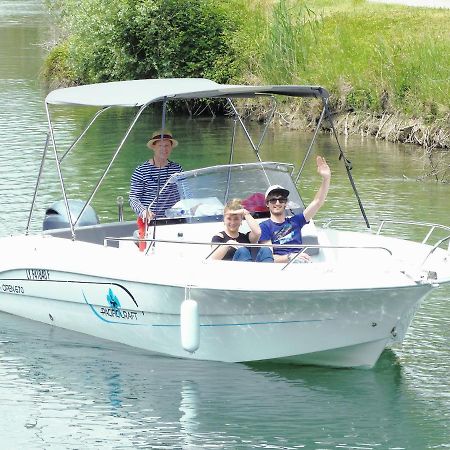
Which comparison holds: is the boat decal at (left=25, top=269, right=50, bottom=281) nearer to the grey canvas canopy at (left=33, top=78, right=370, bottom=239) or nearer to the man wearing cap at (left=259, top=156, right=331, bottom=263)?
the grey canvas canopy at (left=33, top=78, right=370, bottom=239)

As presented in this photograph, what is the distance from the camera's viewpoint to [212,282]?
9273 mm

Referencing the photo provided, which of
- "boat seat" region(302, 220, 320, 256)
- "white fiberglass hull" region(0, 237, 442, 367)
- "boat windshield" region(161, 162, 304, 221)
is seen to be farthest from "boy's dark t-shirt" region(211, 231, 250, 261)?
"boat seat" region(302, 220, 320, 256)

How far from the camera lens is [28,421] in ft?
29.7

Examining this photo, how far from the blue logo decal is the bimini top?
152cm

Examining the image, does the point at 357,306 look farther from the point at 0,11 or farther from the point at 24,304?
the point at 0,11

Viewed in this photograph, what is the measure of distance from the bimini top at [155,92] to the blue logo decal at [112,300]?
1517mm

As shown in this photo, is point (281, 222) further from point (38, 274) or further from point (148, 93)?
point (38, 274)

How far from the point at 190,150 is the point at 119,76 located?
572 cm

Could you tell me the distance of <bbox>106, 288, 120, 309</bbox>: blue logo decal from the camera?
10.1m

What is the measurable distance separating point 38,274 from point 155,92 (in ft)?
6.12

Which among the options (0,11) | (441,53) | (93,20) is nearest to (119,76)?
(93,20)

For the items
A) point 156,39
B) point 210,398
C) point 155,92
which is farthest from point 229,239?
point 156,39

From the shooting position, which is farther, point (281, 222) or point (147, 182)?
point (147, 182)

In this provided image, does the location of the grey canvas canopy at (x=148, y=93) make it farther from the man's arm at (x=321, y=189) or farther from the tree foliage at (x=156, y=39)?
the tree foliage at (x=156, y=39)
